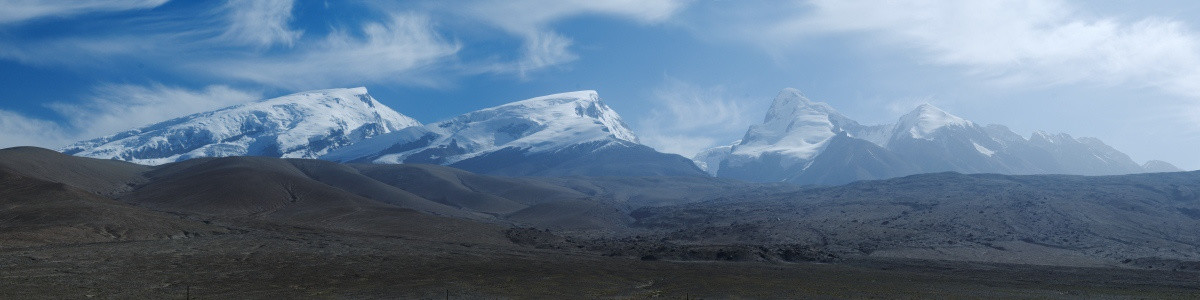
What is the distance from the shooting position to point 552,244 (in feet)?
370

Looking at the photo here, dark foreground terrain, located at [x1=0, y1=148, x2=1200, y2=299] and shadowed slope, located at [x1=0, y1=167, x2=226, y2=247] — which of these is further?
shadowed slope, located at [x1=0, y1=167, x2=226, y2=247]

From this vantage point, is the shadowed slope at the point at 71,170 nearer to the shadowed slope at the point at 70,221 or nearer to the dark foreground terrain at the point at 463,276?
the shadowed slope at the point at 70,221

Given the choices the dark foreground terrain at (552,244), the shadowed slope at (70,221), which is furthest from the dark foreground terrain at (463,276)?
the shadowed slope at (70,221)

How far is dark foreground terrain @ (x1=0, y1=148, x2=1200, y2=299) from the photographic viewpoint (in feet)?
196

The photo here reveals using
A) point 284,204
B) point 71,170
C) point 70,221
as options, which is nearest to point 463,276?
point 70,221

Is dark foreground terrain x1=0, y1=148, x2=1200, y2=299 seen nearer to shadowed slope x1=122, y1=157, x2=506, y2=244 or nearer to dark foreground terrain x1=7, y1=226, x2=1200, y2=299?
dark foreground terrain x1=7, y1=226, x2=1200, y2=299

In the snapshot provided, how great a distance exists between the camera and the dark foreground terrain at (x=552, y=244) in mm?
59688

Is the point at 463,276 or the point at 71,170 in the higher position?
the point at 71,170

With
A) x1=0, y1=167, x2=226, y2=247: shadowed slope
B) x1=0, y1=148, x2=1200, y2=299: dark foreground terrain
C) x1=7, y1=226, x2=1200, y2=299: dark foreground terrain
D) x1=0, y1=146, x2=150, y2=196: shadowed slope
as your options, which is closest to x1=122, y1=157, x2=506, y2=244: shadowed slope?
x1=0, y1=148, x2=1200, y2=299: dark foreground terrain

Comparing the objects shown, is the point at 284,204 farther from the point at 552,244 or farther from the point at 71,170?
the point at 552,244

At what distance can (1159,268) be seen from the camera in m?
92.1

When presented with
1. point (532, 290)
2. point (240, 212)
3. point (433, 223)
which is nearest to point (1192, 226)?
point (433, 223)

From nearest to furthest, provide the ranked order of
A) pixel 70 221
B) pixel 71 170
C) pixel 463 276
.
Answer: pixel 463 276 → pixel 70 221 → pixel 71 170

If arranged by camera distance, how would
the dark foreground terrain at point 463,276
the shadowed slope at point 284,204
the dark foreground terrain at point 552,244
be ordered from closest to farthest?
1. the dark foreground terrain at point 463,276
2. the dark foreground terrain at point 552,244
3. the shadowed slope at point 284,204
